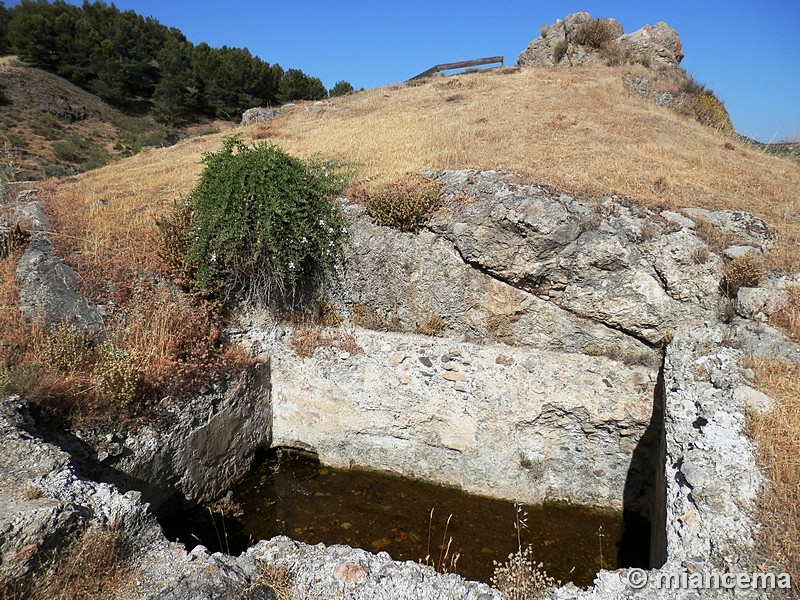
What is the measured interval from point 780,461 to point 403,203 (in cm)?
585

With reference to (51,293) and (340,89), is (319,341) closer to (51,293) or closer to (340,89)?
(51,293)

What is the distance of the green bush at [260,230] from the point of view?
7461mm

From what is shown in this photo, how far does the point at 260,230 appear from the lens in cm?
744

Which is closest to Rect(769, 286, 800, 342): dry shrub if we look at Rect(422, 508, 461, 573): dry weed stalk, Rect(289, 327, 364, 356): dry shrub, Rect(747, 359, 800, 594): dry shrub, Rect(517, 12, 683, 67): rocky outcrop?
Rect(747, 359, 800, 594): dry shrub

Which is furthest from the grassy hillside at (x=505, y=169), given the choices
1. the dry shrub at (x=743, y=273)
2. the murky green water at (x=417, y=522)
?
the murky green water at (x=417, y=522)

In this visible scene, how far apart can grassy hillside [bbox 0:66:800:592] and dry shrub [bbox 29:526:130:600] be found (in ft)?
9.79

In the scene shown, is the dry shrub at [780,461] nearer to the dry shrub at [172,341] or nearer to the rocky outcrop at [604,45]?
the dry shrub at [172,341]

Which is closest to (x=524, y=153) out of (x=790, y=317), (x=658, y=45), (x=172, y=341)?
(x=790, y=317)

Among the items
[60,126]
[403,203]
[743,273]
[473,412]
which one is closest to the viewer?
[743,273]

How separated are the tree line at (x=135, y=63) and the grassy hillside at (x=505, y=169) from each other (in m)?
21.9

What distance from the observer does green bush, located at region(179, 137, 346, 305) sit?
24.5 feet

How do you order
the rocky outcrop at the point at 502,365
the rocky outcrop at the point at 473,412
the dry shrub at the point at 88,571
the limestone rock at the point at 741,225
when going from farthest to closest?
the limestone rock at the point at 741,225 → the rocky outcrop at the point at 473,412 → the rocky outcrop at the point at 502,365 → the dry shrub at the point at 88,571

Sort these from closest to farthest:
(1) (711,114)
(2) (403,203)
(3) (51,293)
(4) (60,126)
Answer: (3) (51,293) → (2) (403,203) → (1) (711,114) → (4) (60,126)

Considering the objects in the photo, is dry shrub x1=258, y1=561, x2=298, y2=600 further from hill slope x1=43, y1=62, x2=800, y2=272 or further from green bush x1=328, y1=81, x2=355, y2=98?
green bush x1=328, y1=81, x2=355, y2=98
